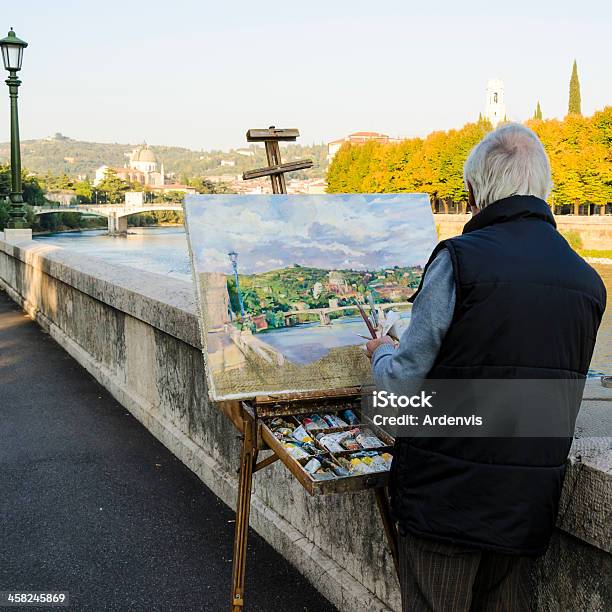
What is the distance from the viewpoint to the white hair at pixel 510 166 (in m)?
2.01

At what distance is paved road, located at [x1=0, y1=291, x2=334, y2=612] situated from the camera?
11.3ft

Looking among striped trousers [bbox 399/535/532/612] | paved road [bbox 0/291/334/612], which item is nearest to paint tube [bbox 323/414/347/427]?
striped trousers [bbox 399/535/532/612]

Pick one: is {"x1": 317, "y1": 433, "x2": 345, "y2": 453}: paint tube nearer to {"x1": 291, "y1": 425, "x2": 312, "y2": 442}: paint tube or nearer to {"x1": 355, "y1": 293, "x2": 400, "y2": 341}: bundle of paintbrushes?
{"x1": 291, "y1": 425, "x2": 312, "y2": 442}: paint tube

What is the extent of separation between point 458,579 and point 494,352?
57cm

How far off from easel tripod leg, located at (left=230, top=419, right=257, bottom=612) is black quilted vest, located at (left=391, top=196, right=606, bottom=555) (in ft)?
2.92

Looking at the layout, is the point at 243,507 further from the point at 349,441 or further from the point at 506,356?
the point at 506,356

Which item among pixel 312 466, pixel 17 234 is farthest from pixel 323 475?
pixel 17 234

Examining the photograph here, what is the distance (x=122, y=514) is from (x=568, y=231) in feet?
186

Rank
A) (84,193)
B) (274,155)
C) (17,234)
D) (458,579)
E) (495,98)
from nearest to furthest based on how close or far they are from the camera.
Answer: (458,579)
(274,155)
(17,234)
(495,98)
(84,193)

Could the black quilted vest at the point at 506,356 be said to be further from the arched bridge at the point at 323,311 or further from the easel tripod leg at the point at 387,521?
the arched bridge at the point at 323,311

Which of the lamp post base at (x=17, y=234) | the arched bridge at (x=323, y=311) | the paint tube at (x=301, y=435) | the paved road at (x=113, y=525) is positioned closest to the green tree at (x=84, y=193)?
the lamp post base at (x=17, y=234)

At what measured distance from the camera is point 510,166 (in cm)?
201

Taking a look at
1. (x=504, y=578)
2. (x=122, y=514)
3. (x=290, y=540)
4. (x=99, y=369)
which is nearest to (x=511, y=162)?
(x=504, y=578)

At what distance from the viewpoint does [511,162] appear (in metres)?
2.01
